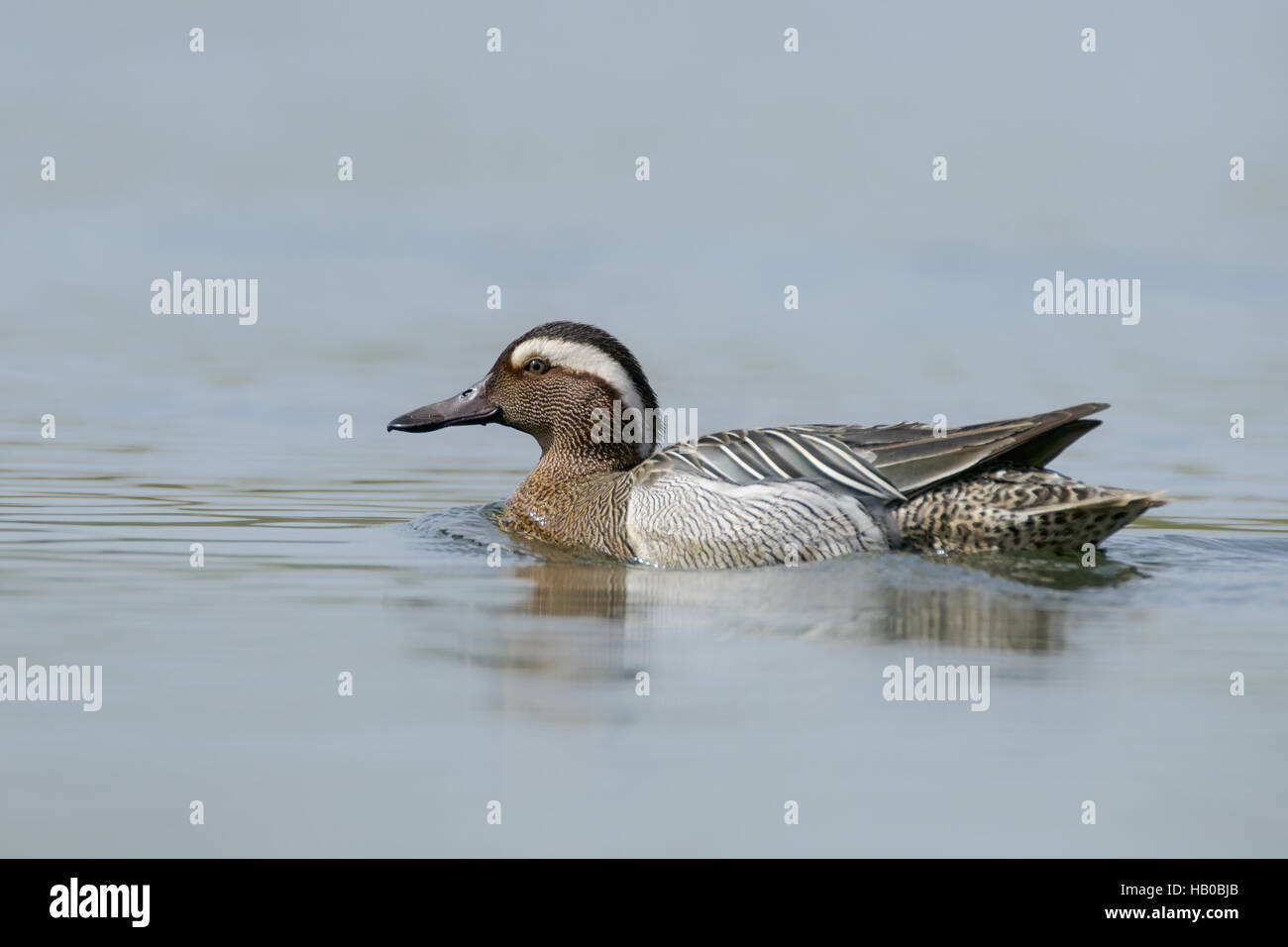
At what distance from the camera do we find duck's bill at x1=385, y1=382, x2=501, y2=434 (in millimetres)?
10305

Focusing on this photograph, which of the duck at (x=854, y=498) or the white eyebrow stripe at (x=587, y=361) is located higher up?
the white eyebrow stripe at (x=587, y=361)

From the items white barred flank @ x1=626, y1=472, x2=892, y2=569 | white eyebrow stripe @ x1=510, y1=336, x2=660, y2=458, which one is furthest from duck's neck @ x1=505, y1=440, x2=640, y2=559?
white barred flank @ x1=626, y1=472, x2=892, y2=569

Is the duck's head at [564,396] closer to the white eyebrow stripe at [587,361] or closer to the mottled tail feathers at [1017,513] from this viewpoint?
the white eyebrow stripe at [587,361]

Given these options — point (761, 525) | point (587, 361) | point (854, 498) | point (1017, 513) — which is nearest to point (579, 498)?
point (587, 361)

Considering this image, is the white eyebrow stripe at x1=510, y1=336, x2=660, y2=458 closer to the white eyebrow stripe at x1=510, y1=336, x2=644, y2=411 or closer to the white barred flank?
the white eyebrow stripe at x1=510, y1=336, x2=644, y2=411

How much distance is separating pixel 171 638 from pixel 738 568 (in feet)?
9.70

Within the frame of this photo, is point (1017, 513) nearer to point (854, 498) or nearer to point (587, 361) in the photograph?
point (854, 498)

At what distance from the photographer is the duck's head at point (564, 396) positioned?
1008cm

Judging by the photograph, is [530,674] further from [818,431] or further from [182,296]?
[182,296]

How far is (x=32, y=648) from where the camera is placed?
6.52 meters

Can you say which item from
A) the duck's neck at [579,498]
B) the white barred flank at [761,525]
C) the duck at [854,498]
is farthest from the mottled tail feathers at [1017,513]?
the duck's neck at [579,498]

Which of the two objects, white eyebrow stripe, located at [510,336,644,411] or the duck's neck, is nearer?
the duck's neck

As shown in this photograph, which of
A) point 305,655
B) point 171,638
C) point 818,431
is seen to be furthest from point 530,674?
point 818,431

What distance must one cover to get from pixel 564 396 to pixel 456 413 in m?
0.64
